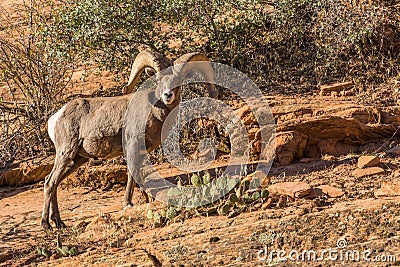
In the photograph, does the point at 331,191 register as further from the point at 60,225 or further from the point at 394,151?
the point at 60,225

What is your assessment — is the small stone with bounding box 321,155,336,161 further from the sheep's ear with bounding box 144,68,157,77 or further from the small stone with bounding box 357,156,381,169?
the sheep's ear with bounding box 144,68,157,77

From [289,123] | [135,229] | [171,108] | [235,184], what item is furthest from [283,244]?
[289,123]

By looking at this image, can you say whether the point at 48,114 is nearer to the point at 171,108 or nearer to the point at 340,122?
the point at 171,108

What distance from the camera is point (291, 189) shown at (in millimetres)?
7473

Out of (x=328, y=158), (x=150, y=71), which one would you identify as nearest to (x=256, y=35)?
(x=328, y=158)

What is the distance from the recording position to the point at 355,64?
12.6 meters

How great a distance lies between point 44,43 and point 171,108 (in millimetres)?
4488

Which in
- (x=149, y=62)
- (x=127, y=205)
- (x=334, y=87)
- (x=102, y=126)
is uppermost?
(x=149, y=62)

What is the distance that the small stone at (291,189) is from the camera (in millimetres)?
7406

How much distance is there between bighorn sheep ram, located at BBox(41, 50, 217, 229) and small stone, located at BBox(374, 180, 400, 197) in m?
3.19

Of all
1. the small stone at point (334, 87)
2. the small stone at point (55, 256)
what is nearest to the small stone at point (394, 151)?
the small stone at point (334, 87)

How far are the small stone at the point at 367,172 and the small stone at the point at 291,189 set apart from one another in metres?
1.14

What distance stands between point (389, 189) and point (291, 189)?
48.2 inches

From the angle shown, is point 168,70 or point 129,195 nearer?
point 168,70
